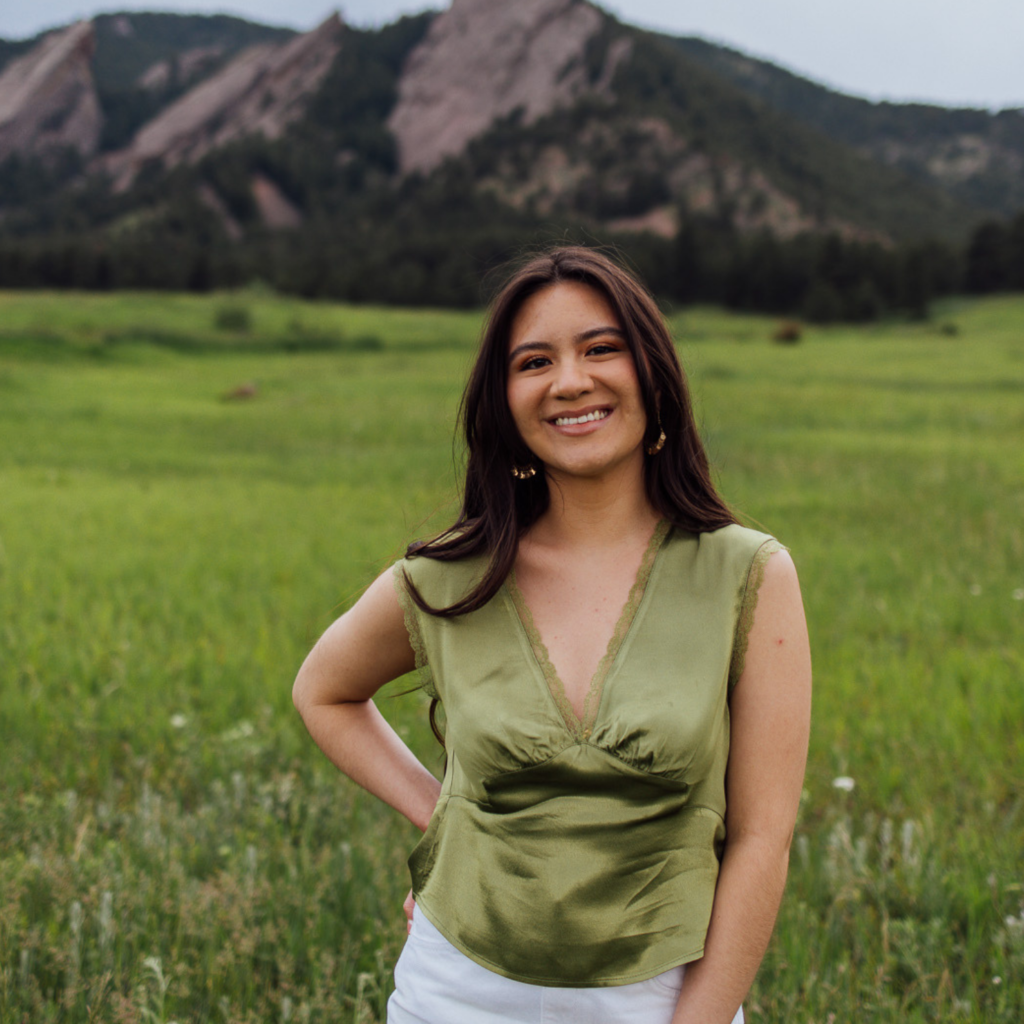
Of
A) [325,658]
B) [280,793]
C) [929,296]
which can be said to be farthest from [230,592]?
[929,296]

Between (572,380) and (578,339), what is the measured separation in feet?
0.33

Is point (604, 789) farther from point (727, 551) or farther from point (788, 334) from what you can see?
point (788, 334)

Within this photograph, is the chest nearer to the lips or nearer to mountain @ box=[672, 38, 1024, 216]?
the lips

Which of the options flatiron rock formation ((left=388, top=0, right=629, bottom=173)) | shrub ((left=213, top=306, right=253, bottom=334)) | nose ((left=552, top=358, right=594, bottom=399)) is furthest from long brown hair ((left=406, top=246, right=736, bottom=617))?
flatiron rock formation ((left=388, top=0, right=629, bottom=173))

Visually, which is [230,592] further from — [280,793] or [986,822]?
[986,822]

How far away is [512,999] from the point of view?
64.2 inches

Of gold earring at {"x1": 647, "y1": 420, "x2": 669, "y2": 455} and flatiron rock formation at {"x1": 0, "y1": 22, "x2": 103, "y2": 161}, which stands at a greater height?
flatiron rock formation at {"x1": 0, "y1": 22, "x2": 103, "y2": 161}

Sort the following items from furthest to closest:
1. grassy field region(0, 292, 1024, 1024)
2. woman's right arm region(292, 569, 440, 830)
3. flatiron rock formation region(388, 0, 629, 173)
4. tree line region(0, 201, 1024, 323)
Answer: flatiron rock formation region(388, 0, 629, 173), tree line region(0, 201, 1024, 323), grassy field region(0, 292, 1024, 1024), woman's right arm region(292, 569, 440, 830)

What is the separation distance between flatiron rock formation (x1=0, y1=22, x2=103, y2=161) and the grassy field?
16683 cm

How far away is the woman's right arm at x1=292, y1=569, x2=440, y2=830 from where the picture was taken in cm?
197

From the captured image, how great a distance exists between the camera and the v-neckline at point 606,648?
65.1 inches

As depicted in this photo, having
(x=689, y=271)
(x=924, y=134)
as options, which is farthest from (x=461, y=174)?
(x=924, y=134)

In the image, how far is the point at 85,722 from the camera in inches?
168

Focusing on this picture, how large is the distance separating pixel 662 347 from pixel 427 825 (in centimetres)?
108
